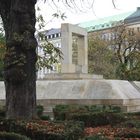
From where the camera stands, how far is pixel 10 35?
12602 millimetres

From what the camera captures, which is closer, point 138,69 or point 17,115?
point 17,115

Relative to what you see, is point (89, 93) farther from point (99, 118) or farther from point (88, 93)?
point (99, 118)

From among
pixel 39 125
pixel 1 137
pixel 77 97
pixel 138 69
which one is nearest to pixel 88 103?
pixel 77 97

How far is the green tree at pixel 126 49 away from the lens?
158ft

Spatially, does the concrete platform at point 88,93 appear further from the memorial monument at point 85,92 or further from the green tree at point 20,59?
the green tree at point 20,59

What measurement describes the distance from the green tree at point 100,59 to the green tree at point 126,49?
5.91ft

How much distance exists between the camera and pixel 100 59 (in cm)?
5466

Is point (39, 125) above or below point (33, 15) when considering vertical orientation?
below

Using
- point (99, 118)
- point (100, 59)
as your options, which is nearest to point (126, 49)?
point (100, 59)

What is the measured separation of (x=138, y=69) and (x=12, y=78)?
121 ft

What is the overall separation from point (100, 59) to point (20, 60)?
4271 centimetres

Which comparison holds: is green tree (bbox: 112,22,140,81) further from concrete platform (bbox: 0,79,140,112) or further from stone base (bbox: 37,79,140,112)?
stone base (bbox: 37,79,140,112)

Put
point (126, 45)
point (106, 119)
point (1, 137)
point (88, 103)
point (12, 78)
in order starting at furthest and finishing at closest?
point (126, 45), point (88, 103), point (106, 119), point (12, 78), point (1, 137)

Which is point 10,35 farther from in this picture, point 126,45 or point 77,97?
point 126,45
